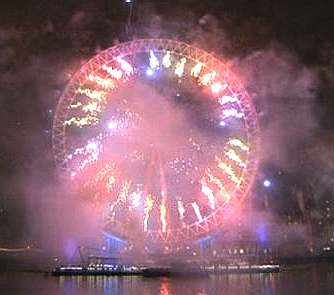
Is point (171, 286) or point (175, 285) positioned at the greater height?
point (175, 285)

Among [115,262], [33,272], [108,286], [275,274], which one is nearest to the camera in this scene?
[108,286]

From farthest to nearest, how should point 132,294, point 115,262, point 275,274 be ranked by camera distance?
point 275,274
point 115,262
point 132,294

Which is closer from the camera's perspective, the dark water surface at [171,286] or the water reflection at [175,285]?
the dark water surface at [171,286]

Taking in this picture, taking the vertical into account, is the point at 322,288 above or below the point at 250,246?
below

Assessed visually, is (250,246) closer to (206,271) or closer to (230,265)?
(230,265)

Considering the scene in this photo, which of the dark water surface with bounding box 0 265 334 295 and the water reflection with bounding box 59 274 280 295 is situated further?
the water reflection with bounding box 59 274 280 295

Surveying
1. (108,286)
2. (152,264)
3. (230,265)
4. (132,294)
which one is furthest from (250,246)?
(132,294)

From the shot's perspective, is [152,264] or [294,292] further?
[152,264]

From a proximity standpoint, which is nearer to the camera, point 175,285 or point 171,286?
point 171,286
